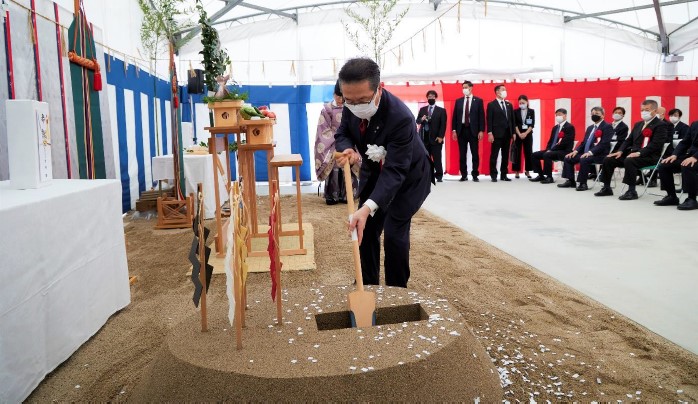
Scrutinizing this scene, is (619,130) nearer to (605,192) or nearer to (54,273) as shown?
(605,192)

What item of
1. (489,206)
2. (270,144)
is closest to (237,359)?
(270,144)

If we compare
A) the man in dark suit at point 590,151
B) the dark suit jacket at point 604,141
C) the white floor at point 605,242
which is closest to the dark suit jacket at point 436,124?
the white floor at point 605,242

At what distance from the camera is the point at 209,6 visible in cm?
1129

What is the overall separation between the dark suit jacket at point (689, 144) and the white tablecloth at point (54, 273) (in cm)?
621

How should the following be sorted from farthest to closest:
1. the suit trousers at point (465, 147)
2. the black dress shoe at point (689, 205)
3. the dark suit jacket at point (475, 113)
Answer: the suit trousers at point (465, 147) < the dark suit jacket at point (475, 113) < the black dress shoe at point (689, 205)

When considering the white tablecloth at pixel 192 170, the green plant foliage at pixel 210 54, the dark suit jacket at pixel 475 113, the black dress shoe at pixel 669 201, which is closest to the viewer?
the green plant foliage at pixel 210 54

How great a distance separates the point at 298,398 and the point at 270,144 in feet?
8.96

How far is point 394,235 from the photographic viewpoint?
2.52 metres

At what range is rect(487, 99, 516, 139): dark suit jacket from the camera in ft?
30.3

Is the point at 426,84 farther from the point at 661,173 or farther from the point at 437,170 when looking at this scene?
the point at 661,173

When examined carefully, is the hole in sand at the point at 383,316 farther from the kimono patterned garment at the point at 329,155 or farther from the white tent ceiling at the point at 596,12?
the white tent ceiling at the point at 596,12

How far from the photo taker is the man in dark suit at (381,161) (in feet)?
7.00

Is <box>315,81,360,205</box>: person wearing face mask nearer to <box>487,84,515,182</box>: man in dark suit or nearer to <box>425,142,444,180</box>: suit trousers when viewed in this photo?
<box>425,142,444,180</box>: suit trousers

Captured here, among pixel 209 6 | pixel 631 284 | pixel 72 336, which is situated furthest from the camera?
pixel 209 6
